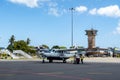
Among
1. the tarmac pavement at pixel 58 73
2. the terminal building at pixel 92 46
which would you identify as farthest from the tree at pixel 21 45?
the tarmac pavement at pixel 58 73

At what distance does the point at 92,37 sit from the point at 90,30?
2690mm

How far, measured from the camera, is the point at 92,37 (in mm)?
132250

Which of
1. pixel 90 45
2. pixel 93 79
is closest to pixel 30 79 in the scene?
pixel 93 79

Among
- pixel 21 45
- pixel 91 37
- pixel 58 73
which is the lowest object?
pixel 58 73

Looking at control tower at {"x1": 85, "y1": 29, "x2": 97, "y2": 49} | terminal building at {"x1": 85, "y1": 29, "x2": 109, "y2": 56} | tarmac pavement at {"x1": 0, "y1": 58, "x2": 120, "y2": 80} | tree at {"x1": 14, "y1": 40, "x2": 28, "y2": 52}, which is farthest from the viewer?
tree at {"x1": 14, "y1": 40, "x2": 28, "y2": 52}

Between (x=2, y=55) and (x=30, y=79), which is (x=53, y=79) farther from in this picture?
(x=2, y=55)

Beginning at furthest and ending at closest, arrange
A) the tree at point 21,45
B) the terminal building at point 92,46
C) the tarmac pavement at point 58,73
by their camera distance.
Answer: the tree at point 21,45 < the terminal building at point 92,46 < the tarmac pavement at point 58,73

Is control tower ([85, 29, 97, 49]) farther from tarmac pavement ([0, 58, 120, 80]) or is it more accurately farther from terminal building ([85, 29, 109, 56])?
tarmac pavement ([0, 58, 120, 80])

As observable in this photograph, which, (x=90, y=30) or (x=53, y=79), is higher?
(x=90, y=30)

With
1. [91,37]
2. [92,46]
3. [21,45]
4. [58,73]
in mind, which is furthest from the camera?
[21,45]

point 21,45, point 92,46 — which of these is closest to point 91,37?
point 92,46

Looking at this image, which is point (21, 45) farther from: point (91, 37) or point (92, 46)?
point (92, 46)

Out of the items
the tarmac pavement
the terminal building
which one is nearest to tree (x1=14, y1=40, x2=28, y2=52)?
the terminal building

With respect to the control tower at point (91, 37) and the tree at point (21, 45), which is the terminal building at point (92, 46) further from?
the tree at point (21, 45)
